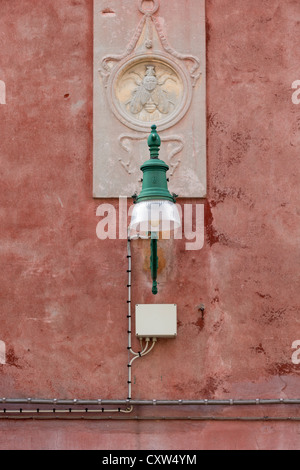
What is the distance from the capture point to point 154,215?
33.4 ft

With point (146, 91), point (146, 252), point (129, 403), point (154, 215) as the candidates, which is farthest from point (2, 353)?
point (146, 91)

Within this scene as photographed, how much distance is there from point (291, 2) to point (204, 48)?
89cm

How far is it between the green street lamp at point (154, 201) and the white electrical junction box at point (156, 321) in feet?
2.94

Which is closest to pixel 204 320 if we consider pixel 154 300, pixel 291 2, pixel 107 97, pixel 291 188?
pixel 154 300

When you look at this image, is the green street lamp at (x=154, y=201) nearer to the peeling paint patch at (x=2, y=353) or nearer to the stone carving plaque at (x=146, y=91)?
the stone carving plaque at (x=146, y=91)

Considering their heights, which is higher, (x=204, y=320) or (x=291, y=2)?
(x=291, y=2)

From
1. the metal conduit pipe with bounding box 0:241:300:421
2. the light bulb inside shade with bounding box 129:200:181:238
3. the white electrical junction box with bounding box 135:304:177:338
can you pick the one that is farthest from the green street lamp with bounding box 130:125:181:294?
the metal conduit pipe with bounding box 0:241:300:421

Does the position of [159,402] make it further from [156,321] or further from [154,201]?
[154,201]

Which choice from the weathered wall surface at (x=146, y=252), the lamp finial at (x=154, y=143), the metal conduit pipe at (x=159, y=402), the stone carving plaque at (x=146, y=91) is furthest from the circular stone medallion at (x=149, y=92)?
the metal conduit pipe at (x=159, y=402)

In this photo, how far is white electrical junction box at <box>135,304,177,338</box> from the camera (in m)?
11.1

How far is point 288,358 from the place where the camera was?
11.1 meters

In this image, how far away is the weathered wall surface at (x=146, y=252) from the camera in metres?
11.1

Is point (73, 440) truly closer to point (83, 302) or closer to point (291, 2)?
point (83, 302)

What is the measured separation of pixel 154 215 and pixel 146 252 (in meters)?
1.20
